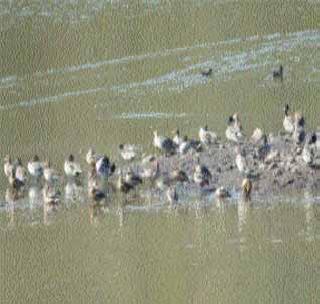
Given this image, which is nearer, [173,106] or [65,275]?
[65,275]

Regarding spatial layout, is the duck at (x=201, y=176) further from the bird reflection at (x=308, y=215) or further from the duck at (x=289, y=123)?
the duck at (x=289, y=123)

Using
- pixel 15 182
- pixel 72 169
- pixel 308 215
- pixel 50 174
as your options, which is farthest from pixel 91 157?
pixel 308 215

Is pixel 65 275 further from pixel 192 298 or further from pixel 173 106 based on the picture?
pixel 173 106

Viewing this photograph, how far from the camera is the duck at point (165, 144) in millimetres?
28531

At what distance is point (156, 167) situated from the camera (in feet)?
89.2

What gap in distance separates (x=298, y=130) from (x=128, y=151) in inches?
122

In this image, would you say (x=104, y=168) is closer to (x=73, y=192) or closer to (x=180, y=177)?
(x=73, y=192)

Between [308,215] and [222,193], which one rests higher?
[222,193]

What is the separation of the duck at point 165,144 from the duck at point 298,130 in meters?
2.00

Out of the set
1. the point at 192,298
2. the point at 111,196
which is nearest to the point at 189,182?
the point at 111,196

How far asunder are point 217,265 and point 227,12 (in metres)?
19.6

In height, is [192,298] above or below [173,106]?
below

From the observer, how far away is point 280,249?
70.8 feet

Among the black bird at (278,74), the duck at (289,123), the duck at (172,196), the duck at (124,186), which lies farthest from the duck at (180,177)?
the black bird at (278,74)
